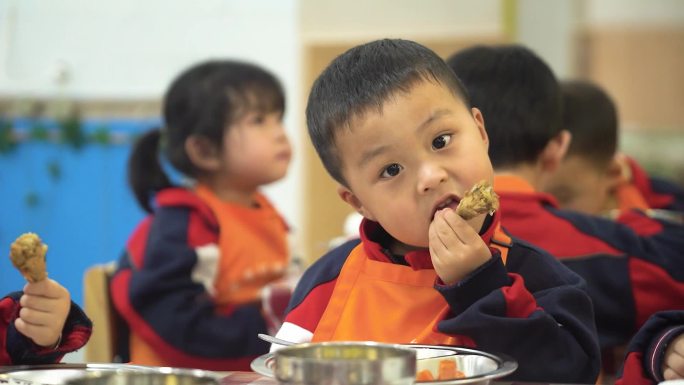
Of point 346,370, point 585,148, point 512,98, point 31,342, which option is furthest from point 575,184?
point 346,370

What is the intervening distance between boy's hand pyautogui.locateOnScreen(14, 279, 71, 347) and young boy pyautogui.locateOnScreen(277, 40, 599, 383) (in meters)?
0.29

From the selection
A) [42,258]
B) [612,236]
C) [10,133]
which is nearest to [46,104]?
[10,133]

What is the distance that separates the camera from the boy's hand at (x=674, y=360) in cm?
114

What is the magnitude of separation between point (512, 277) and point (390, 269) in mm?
201

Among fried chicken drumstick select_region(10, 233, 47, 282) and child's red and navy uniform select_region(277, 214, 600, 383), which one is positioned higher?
fried chicken drumstick select_region(10, 233, 47, 282)

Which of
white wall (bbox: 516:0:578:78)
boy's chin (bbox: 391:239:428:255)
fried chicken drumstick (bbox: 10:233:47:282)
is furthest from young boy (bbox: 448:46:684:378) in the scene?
white wall (bbox: 516:0:578:78)

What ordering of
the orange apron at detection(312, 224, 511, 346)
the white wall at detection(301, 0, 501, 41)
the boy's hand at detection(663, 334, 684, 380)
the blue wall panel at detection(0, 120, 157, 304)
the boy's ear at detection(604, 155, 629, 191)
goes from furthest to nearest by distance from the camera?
the blue wall panel at detection(0, 120, 157, 304), the white wall at detection(301, 0, 501, 41), the boy's ear at detection(604, 155, 629, 191), the orange apron at detection(312, 224, 511, 346), the boy's hand at detection(663, 334, 684, 380)

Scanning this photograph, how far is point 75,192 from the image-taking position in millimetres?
4027

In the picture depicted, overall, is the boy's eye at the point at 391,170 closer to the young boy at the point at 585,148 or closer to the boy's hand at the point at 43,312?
the boy's hand at the point at 43,312

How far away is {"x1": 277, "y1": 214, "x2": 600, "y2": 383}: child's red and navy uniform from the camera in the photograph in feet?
3.57

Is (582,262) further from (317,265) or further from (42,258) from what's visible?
(42,258)

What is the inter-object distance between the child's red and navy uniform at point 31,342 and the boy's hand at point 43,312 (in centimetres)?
2

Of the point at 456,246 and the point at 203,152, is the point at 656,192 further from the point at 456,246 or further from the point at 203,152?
the point at 456,246

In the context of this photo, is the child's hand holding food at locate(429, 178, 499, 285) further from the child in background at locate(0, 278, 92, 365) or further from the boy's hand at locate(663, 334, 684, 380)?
the child in background at locate(0, 278, 92, 365)
